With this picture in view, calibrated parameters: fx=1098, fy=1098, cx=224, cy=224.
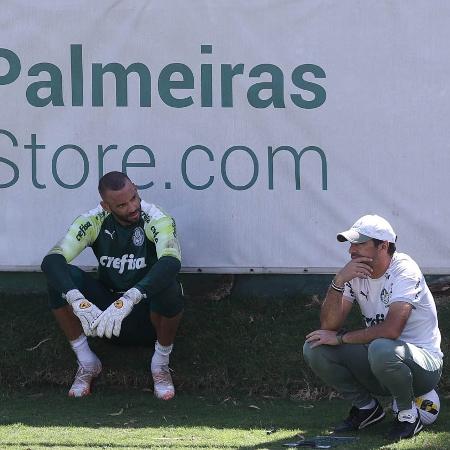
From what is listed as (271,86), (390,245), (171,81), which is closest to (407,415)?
(390,245)

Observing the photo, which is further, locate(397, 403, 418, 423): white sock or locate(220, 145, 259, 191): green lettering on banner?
locate(220, 145, 259, 191): green lettering on banner

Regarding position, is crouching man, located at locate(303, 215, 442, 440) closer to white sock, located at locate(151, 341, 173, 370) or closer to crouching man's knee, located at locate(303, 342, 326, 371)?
crouching man's knee, located at locate(303, 342, 326, 371)

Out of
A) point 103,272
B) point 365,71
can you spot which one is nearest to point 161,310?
point 103,272

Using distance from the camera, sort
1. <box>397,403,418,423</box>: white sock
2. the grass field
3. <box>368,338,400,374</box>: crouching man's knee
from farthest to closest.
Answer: the grass field → <box>397,403,418,423</box>: white sock → <box>368,338,400,374</box>: crouching man's knee

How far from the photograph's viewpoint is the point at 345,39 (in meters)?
6.84

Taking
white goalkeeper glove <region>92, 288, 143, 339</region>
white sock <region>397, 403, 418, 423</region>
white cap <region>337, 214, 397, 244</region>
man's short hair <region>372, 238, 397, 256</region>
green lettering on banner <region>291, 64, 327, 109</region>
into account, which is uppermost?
green lettering on banner <region>291, 64, 327, 109</region>

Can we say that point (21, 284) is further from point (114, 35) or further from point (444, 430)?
point (444, 430)

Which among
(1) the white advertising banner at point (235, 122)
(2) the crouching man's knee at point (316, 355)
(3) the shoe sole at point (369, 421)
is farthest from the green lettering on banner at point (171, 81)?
(3) the shoe sole at point (369, 421)

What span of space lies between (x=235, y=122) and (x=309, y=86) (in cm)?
51

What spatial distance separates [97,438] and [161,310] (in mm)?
1045

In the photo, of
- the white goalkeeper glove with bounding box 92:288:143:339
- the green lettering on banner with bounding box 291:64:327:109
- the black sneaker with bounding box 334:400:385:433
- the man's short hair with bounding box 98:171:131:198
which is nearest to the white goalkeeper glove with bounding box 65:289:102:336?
the white goalkeeper glove with bounding box 92:288:143:339

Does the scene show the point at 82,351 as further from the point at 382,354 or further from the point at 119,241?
the point at 382,354

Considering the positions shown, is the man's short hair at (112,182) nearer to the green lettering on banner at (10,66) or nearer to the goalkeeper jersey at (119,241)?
the goalkeeper jersey at (119,241)

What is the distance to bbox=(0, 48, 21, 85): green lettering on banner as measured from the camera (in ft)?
22.8
